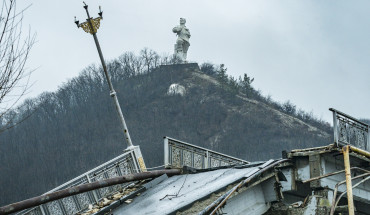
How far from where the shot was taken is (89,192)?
13.2m

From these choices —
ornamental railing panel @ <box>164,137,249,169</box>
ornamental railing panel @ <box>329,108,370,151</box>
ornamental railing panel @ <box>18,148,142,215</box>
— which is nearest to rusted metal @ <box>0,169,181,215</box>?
ornamental railing panel @ <box>164,137,249,169</box>

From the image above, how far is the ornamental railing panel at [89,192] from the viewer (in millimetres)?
12625

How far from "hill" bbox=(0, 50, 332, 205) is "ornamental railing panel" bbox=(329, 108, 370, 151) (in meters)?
63.5

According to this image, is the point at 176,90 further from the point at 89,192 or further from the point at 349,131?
the point at 349,131

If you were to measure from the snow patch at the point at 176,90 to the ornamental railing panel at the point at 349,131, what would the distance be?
96.3 m

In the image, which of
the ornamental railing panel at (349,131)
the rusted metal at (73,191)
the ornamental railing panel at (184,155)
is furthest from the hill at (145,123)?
the ornamental railing panel at (349,131)

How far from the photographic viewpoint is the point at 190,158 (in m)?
15.4

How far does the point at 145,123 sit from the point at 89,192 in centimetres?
8866

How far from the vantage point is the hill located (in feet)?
281

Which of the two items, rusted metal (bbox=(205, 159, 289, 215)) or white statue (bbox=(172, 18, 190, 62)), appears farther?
white statue (bbox=(172, 18, 190, 62))

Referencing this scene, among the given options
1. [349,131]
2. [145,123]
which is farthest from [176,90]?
[349,131]

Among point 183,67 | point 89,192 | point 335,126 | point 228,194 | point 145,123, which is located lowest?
point 89,192

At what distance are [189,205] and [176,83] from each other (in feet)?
330

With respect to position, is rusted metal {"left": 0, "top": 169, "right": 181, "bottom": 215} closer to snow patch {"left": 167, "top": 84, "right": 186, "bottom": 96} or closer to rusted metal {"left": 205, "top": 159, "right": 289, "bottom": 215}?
rusted metal {"left": 205, "top": 159, "right": 289, "bottom": 215}
